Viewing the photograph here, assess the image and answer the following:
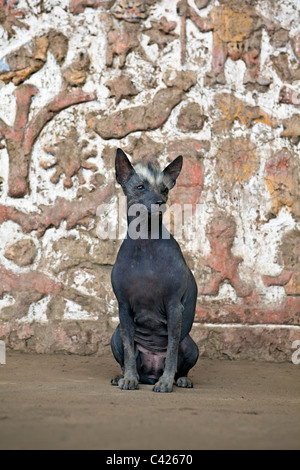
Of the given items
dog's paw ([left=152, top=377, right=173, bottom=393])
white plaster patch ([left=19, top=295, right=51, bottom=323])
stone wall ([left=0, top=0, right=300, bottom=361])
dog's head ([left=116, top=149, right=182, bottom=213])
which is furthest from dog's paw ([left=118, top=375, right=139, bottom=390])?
white plaster patch ([left=19, top=295, right=51, bottom=323])

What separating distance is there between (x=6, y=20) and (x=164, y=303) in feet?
10.1

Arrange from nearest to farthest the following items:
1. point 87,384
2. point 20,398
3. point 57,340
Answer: point 20,398 < point 87,384 < point 57,340

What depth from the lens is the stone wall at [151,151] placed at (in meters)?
5.07

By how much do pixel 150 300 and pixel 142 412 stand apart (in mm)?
1112

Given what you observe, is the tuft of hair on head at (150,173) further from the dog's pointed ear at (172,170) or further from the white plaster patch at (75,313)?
the white plaster patch at (75,313)

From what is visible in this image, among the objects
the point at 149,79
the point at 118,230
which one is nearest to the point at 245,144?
the point at 149,79

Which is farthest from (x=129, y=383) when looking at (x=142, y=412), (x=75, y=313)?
(x=75, y=313)

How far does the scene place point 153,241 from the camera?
379cm

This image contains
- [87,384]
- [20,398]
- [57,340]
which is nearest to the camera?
[20,398]

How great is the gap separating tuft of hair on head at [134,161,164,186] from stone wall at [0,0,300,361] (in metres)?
1.30

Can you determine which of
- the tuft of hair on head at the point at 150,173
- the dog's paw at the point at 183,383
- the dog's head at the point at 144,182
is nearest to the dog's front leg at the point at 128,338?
the dog's paw at the point at 183,383

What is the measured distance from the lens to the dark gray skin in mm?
3709

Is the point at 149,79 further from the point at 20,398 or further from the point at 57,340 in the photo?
the point at 20,398

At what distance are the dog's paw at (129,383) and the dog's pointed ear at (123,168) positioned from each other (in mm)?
1249
